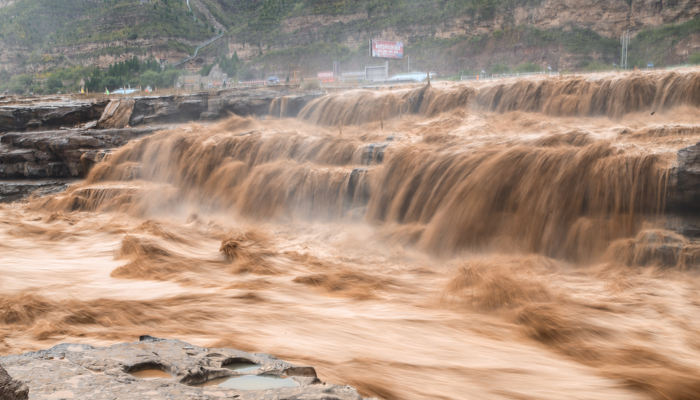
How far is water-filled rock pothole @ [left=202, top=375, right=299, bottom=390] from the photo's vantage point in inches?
96.6

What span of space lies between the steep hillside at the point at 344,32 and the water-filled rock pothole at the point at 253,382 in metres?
41.5

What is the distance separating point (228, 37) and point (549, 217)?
258 ft

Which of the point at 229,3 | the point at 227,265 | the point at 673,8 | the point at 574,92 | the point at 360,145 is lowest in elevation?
the point at 227,265

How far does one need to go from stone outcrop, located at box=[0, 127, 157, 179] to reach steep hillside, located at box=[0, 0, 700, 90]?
36.2 metres

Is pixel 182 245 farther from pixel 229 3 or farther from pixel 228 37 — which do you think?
pixel 229 3

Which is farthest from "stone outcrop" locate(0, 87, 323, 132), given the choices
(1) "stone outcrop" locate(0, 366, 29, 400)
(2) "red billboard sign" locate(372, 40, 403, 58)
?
(2) "red billboard sign" locate(372, 40, 403, 58)

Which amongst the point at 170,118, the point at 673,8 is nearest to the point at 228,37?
the point at 673,8

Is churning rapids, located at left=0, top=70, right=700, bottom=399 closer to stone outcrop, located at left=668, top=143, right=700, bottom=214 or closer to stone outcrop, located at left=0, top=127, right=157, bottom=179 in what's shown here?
stone outcrop, located at left=668, top=143, right=700, bottom=214

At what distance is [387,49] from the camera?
55656 mm

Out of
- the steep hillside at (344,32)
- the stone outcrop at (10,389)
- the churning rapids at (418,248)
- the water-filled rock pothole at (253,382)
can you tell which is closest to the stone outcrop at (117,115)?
the churning rapids at (418,248)

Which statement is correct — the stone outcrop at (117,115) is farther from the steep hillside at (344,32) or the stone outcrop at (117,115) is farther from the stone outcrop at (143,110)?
the steep hillside at (344,32)

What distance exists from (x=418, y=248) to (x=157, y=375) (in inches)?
197

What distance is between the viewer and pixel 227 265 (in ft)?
21.2

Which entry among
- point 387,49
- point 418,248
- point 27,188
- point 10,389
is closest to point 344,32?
point 387,49
